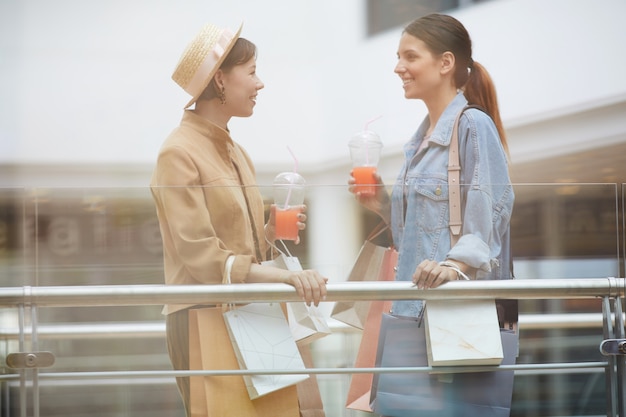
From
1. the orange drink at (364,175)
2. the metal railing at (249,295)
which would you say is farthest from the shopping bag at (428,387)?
the orange drink at (364,175)

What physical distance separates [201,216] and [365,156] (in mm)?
576

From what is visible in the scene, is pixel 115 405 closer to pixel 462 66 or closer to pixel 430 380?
pixel 430 380

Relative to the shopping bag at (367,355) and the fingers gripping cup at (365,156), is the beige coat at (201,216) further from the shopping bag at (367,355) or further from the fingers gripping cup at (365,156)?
the fingers gripping cup at (365,156)

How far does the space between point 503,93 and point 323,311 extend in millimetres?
2336

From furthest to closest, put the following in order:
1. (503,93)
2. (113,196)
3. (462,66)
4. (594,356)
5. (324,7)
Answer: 1. (503,93)
2. (324,7)
3. (462,66)
4. (594,356)
5. (113,196)

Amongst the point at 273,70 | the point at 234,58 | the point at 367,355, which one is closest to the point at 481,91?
the point at 234,58

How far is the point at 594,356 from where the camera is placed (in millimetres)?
1788

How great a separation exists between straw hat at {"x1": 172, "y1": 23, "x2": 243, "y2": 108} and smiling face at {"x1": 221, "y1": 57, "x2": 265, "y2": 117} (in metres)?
0.04

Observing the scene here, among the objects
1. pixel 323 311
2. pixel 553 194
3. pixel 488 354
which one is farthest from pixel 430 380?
pixel 553 194

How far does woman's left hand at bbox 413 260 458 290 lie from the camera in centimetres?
168

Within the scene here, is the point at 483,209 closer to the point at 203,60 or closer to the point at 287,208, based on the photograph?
the point at 287,208

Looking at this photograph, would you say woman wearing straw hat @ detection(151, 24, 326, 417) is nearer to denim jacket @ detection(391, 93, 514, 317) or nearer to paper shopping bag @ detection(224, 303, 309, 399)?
paper shopping bag @ detection(224, 303, 309, 399)

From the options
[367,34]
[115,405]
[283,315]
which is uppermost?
[367,34]

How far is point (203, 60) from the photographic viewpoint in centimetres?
189
